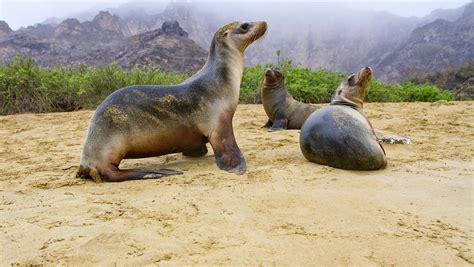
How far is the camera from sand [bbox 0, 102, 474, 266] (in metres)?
2.12

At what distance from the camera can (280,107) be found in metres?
6.93

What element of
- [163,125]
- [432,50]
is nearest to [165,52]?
[432,50]

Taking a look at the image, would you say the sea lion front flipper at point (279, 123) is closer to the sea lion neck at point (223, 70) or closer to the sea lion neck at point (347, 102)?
the sea lion neck at point (347, 102)

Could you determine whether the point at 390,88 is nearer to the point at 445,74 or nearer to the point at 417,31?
the point at 445,74

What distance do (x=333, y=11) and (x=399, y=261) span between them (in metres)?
35.4

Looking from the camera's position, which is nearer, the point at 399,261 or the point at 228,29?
the point at 399,261

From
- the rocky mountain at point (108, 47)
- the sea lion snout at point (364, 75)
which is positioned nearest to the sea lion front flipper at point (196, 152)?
the sea lion snout at point (364, 75)

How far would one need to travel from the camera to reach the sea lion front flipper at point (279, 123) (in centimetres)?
647

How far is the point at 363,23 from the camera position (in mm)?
33969

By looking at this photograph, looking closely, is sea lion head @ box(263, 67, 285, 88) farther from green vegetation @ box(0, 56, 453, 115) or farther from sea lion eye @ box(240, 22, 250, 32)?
sea lion eye @ box(240, 22, 250, 32)

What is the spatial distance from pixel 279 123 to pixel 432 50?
22306mm

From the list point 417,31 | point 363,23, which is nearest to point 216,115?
point 417,31

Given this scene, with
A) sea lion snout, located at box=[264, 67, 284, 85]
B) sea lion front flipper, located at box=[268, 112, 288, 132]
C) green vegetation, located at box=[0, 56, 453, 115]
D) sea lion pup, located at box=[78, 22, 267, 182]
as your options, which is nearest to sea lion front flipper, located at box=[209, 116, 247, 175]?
sea lion pup, located at box=[78, 22, 267, 182]

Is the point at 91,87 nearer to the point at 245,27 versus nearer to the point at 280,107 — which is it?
the point at 280,107
